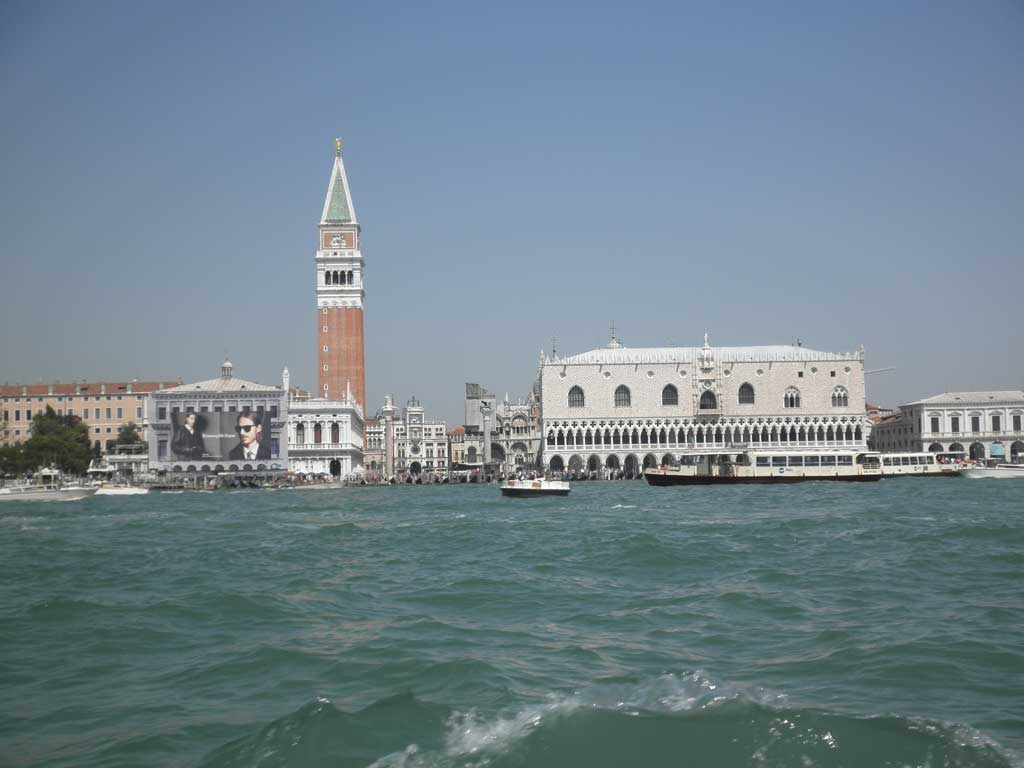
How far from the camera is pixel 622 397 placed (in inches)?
2778

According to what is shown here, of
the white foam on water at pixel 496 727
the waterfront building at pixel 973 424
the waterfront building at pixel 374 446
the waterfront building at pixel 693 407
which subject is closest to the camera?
the white foam on water at pixel 496 727

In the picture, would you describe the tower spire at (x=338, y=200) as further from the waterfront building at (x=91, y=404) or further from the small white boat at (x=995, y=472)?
the small white boat at (x=995, y=472)

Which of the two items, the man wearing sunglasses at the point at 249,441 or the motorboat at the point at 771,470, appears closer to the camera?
the motorboat at the point at 771,470

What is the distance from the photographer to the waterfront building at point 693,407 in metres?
69.9

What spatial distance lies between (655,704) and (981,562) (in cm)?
955

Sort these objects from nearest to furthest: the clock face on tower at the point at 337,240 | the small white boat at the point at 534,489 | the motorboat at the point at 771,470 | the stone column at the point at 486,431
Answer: the small white boat at the point at 534,489 < the motorboat at the point at 771,470 < the clock face on tower at the point at 337,240 < the stone column at the point at 486,431

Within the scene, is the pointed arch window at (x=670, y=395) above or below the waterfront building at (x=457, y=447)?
above

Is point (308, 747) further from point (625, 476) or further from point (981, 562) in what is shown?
point (625, 476)

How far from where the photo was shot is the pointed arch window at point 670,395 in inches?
2766

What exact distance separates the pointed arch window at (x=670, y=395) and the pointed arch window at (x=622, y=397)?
2.24m

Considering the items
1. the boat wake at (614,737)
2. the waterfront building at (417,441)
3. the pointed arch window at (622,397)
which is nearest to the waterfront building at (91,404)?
the waterfront building at (417,441)

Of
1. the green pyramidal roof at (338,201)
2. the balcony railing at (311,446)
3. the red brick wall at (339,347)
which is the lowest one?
the balcony railing at (311,446)

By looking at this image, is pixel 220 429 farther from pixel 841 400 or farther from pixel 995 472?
pixel 995 472

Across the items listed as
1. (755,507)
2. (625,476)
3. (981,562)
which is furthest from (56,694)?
(625,476)
